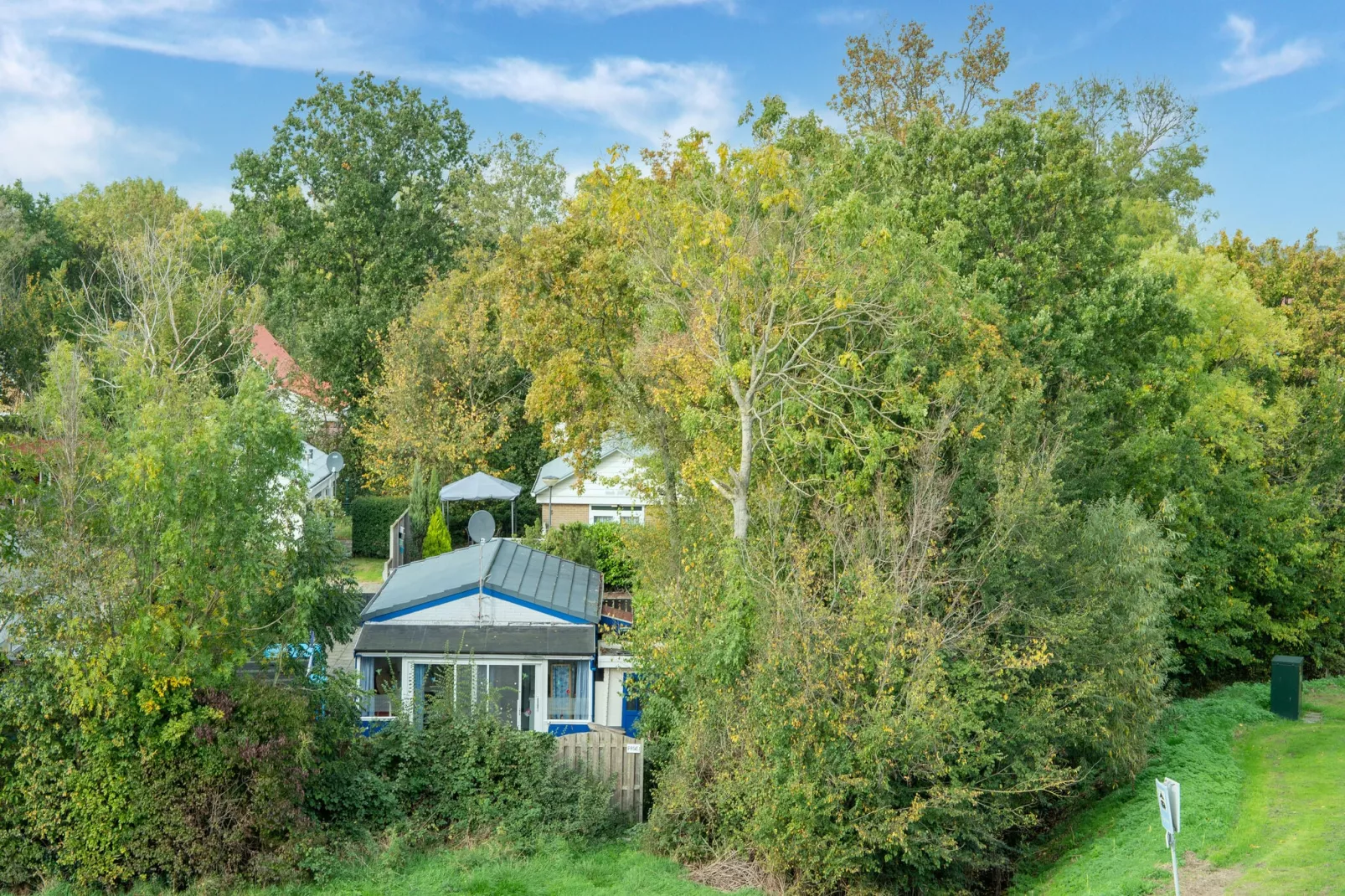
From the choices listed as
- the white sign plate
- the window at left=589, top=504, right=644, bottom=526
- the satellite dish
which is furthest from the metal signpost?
the window at left=589, top=504, right=644, bottom=526

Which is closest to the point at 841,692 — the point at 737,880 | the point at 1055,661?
the point at 737,880

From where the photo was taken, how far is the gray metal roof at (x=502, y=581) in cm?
1777

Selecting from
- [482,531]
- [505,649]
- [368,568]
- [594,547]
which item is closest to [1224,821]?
[505,649]

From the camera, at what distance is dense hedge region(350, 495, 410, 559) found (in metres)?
34.2

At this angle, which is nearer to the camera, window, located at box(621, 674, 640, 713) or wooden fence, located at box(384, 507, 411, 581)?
window, located at box(621, 674, 640, 713)

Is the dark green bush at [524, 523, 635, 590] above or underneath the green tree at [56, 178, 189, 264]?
underneath

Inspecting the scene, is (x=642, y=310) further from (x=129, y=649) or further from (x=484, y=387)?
(x=484, y=387)

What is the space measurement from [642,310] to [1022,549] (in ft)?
32.8

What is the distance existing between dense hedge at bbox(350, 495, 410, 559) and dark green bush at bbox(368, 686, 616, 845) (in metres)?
20.7

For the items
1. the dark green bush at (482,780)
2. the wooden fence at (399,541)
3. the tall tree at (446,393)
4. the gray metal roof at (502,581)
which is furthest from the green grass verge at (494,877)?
the tall tree at (446,393)

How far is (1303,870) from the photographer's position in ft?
37.7

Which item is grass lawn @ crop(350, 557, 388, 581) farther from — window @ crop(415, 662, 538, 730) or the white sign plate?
the white sign plate

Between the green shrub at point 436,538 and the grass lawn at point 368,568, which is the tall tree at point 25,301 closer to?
the grass lawn at point 368,568

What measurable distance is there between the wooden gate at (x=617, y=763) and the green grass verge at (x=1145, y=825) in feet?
16.6
